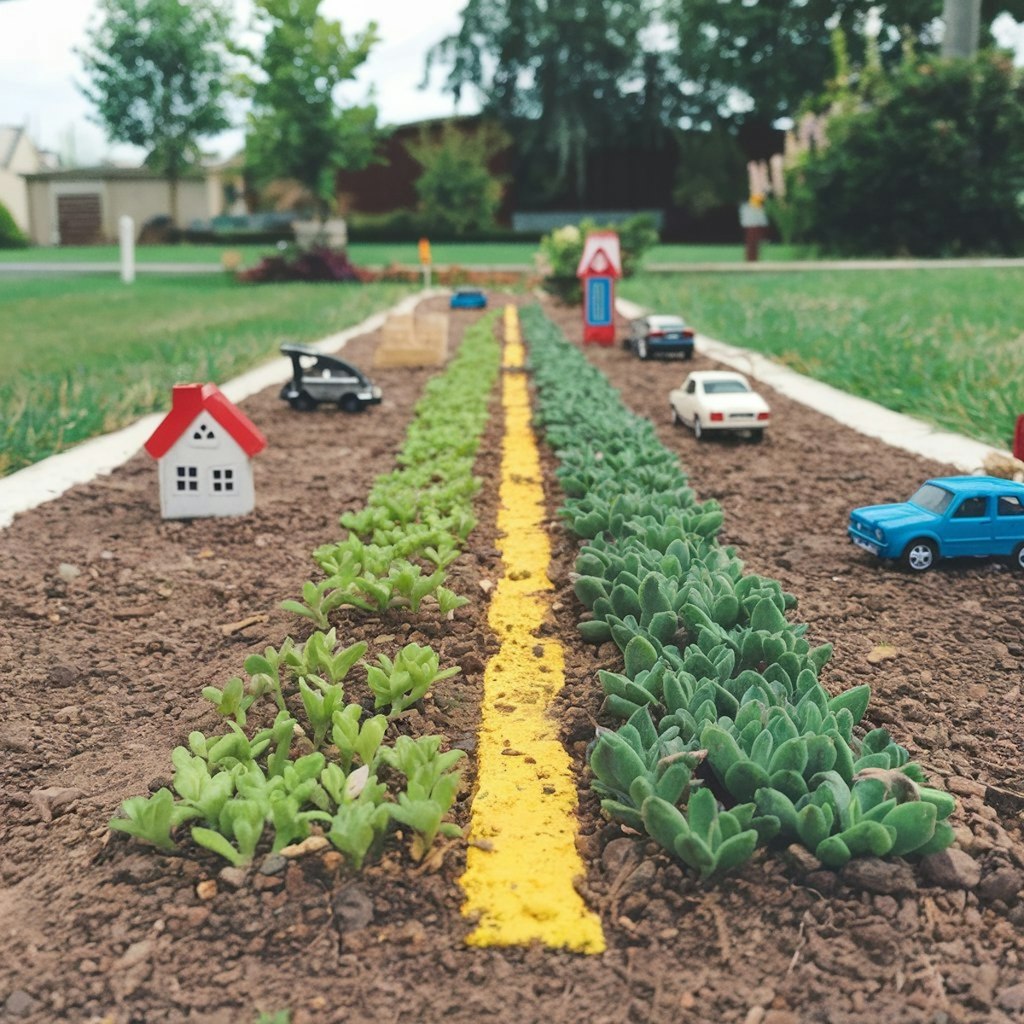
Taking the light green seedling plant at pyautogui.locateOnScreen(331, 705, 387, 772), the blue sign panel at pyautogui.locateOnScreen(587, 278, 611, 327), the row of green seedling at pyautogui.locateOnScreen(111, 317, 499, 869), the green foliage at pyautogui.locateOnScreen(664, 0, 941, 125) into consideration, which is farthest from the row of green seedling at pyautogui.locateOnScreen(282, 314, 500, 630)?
the green foliage at pyautogui.locateOnScreen(664, 0, 941, 125)

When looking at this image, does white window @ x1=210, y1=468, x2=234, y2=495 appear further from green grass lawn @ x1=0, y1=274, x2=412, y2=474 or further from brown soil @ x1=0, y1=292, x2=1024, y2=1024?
green grass lawn @ x1=0, y1=274, x2=412, y2=474

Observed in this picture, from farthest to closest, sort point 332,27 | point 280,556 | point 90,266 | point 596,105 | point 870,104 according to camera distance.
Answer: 1. point 596,105
2. point 90,266
3. point 870,104
4. point 332,27
5. point 280,556

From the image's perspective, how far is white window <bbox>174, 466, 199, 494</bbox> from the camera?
540 cm

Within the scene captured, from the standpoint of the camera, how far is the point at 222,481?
5.41 meters

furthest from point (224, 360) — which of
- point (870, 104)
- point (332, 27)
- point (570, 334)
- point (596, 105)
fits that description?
point (596, 105)

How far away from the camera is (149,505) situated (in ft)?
18.8

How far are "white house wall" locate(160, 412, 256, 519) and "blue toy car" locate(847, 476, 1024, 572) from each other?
Result: 2.74 m

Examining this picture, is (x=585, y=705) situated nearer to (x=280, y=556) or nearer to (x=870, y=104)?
(x=280, y=556)

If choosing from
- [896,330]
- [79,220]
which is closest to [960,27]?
[896,330]

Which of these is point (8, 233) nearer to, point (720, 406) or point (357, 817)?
point (720, 406)

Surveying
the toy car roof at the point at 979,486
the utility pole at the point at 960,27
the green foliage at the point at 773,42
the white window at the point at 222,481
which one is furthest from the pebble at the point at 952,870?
the green foliage at the point at 773,42

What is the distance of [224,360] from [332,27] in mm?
19532

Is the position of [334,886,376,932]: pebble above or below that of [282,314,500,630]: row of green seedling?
below

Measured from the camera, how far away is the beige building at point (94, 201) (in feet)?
173
